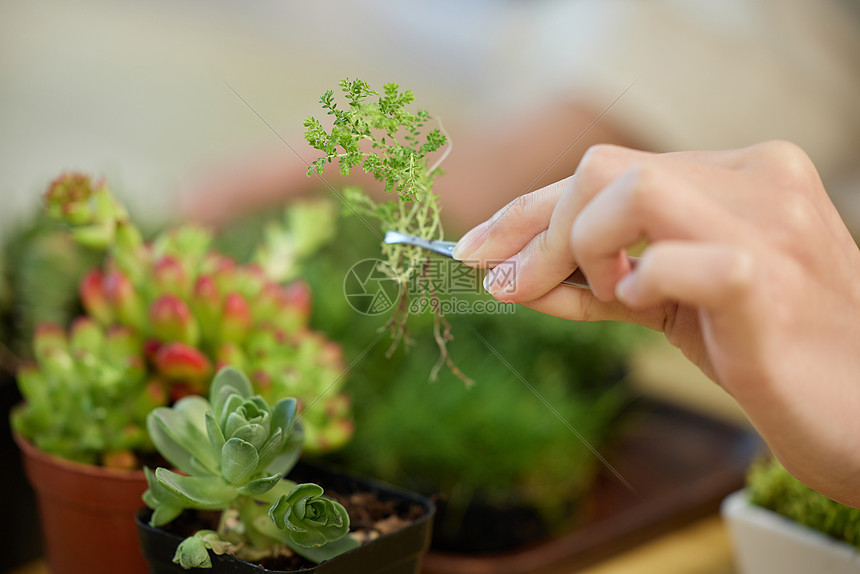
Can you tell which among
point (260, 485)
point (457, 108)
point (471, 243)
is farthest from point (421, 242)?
→ point (457, 108)

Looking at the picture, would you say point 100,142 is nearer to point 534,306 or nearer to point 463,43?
point 463,43

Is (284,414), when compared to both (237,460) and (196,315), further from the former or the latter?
(196,315)

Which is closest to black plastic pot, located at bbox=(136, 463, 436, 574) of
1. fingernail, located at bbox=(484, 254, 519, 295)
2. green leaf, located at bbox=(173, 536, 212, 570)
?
green leaf, located at bbox=(173, 536, 212, 570)

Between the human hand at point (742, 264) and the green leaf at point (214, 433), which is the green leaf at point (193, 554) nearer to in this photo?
the green leaf at point (214, 433)

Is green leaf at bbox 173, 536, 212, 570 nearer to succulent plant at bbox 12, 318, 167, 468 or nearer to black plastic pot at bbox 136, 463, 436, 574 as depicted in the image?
black plastic pot at bbox 136, 463, 436, 574

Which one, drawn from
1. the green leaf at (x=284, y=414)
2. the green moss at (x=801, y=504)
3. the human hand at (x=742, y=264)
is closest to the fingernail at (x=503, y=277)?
the human hand at (x=742, y=264)

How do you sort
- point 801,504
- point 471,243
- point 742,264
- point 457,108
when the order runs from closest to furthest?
point 742,264 → point 471,243 → point 801,504 → point 457,108
